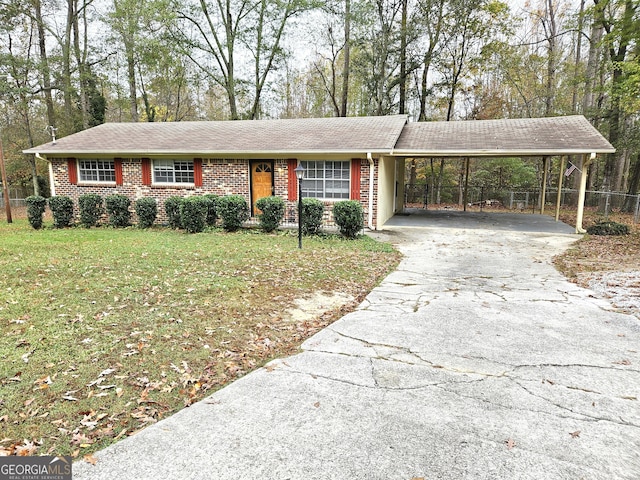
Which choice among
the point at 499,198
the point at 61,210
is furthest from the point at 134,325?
the point at 499,198

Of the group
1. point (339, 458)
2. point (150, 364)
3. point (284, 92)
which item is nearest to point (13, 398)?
point (150, 364)

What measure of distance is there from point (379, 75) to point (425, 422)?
21.2 m

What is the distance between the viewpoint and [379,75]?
2108cm

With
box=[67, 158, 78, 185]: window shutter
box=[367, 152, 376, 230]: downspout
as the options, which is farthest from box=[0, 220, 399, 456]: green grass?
box=[67, 158, 78, 185]: window shutter

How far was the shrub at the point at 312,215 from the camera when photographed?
9984 millimetres

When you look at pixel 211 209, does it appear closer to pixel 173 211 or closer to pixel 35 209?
pixel 173 211

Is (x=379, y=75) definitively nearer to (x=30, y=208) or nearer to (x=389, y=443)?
(x=30, y=208)

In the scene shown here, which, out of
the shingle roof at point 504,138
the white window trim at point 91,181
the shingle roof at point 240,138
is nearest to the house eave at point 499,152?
the shingle roof at point 504,138

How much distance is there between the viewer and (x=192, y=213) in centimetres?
1091

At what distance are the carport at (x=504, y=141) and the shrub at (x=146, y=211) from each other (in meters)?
7.00

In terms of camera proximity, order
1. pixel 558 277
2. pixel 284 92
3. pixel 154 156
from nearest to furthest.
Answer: pixel 558 277 → pixel 154 156 → pixel 284 92

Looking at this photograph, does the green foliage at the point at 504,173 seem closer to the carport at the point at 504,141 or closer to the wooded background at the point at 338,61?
the wooded background at the point at 338,61

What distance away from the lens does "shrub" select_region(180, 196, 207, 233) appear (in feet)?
35.8

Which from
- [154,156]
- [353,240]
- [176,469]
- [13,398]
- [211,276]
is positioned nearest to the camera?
[176,469]
